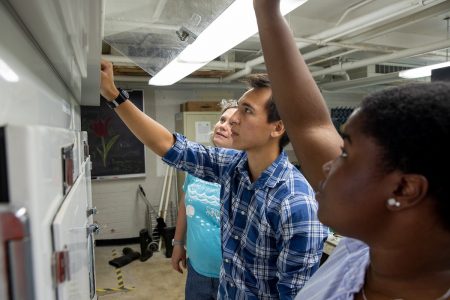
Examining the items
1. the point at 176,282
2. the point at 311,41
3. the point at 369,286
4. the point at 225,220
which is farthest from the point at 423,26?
the point at 176,282

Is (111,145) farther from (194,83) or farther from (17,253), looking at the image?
(17,253)

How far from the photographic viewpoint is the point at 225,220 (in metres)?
1.42

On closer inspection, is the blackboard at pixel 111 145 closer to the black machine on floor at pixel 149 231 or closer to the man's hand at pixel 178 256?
the black machine on floor at pixel 149 231

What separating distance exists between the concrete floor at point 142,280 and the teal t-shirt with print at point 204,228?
1.70 meters

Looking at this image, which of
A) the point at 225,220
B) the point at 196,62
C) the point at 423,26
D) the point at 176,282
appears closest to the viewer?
→ the point at 225,220

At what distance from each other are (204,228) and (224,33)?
1.29m

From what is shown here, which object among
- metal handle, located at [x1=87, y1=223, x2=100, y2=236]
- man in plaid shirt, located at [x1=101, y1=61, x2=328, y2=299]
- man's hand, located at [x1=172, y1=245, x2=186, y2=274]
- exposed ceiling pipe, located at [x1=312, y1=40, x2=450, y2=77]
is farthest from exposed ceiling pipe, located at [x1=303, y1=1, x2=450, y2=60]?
metal handle, located at [x1=87, y1=223, x2=100, y2=236]

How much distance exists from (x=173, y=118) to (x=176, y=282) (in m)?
2.51

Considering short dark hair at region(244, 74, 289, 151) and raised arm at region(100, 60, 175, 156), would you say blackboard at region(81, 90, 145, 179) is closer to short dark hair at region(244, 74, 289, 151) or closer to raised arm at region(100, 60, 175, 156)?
raised arm at region(100, 60, 175, 156)

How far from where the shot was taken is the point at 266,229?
1178 millimetres

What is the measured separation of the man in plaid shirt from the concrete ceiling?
232 millimetres

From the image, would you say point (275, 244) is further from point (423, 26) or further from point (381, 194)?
point (423, 26)

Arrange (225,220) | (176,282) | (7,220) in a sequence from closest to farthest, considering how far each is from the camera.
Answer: (7,220) → (225,220) → (176,282)

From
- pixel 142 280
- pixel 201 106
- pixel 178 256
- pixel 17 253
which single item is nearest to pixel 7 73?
pixel 17 253
